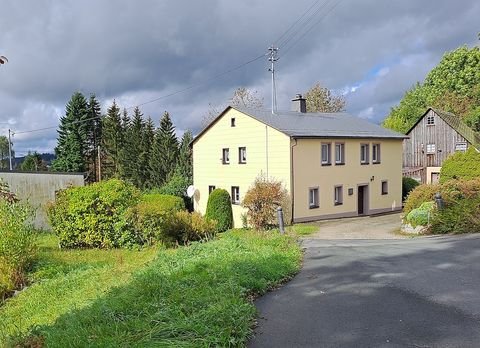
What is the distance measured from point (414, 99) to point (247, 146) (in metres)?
42.7

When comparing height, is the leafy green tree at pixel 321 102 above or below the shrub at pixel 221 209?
above

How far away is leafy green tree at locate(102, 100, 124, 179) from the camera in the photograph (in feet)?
167

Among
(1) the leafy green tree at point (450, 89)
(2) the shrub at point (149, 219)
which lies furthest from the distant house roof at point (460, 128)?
(2) the shrub at point (149, 219)

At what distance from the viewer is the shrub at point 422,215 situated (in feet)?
53.8

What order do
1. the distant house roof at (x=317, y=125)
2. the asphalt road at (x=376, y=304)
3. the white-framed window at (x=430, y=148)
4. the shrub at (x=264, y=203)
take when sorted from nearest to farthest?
the asphalt road at (x=376, y=304) → the shrub at (x=264, y=203) → the distant house roof at (x=317, y=125) → the white-framed window at (x=430, y=148)

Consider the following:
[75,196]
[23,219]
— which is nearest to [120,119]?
[75,196]

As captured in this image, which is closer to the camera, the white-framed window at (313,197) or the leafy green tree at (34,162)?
the white-framed window at (313,197)

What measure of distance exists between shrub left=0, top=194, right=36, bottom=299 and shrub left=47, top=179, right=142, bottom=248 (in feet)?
16.5

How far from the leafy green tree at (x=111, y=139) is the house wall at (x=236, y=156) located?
21.8 m

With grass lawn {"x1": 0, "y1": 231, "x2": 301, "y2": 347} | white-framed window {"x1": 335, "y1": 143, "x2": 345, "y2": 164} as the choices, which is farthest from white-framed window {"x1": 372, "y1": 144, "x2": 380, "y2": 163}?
grass lawn {"x1": 0, "y1": 231, "x2": 301, "y2": 347}

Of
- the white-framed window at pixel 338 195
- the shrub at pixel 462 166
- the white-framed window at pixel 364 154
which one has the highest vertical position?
the white-framed window at pixel 364 154

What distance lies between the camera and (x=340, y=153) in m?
26.9

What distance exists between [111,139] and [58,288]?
43.4 metres

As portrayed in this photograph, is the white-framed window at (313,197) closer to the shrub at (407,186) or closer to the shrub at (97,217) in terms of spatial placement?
the shrub at (407,186)
